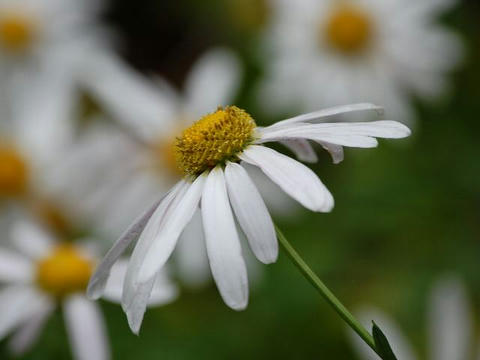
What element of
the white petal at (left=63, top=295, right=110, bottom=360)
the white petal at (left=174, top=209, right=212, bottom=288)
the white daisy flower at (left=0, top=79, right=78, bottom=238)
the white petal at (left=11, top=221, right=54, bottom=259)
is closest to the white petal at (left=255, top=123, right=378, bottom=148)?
the white petal at (left=63, top=295, right=110, bottom=360)

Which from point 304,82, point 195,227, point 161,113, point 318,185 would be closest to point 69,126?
point 161,113

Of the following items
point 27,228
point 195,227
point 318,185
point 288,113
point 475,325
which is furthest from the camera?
point 288,113

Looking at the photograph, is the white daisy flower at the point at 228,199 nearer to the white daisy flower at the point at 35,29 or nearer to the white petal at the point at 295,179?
the white petal at the point at 295,179

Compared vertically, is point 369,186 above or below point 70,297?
below

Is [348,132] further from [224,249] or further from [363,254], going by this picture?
[363,254]

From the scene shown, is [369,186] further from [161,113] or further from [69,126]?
[69,126]

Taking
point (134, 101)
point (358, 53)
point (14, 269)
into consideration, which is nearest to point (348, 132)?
point (14, 269)

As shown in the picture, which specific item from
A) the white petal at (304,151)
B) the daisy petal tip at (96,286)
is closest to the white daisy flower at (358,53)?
the white petal at (304,151)
